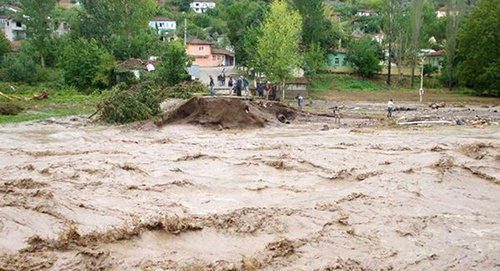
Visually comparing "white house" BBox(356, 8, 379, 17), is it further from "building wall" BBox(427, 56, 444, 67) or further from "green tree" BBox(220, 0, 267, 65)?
"green tree" BBox(220, 0, 267, 65)

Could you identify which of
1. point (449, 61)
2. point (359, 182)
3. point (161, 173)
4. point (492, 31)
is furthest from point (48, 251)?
point (449, 61)

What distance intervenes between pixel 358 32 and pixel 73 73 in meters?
63.6

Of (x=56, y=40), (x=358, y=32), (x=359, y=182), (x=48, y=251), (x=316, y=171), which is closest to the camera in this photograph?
(x=48, y=251)

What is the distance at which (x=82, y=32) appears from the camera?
169ft

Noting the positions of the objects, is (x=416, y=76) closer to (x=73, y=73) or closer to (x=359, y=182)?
(x=73, y=73)

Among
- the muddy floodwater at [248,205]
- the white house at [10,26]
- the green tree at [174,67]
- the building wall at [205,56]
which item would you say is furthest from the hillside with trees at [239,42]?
the white house at [10,26]

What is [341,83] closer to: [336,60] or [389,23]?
[389,23]

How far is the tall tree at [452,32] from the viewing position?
5675cm

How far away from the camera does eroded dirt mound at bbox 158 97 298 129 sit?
28062 mm

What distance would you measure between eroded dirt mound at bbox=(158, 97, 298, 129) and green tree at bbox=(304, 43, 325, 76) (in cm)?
2403

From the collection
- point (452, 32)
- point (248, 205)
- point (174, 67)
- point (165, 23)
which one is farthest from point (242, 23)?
point (248, 205)

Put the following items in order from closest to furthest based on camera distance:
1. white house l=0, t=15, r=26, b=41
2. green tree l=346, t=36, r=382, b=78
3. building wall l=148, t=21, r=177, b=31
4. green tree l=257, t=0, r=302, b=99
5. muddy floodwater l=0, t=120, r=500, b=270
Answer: muddy floodwater l=0, t=120, r=500, b=270 < green tree l=257, t=0, r=302, b=99 < green tree l=346, t=36, r=382, b=78 < white house l=0, t=15, r=26, b=41 < building wall l=148, t=21, r=177, b=31

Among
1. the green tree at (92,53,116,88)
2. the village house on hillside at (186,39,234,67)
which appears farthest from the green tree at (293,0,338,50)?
the green tree at (92,53,116,88)

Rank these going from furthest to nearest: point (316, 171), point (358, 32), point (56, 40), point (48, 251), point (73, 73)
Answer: point (358, 32)
point (56, 40)
point (73, 73)
point (316, 171)
point (48, 251)
